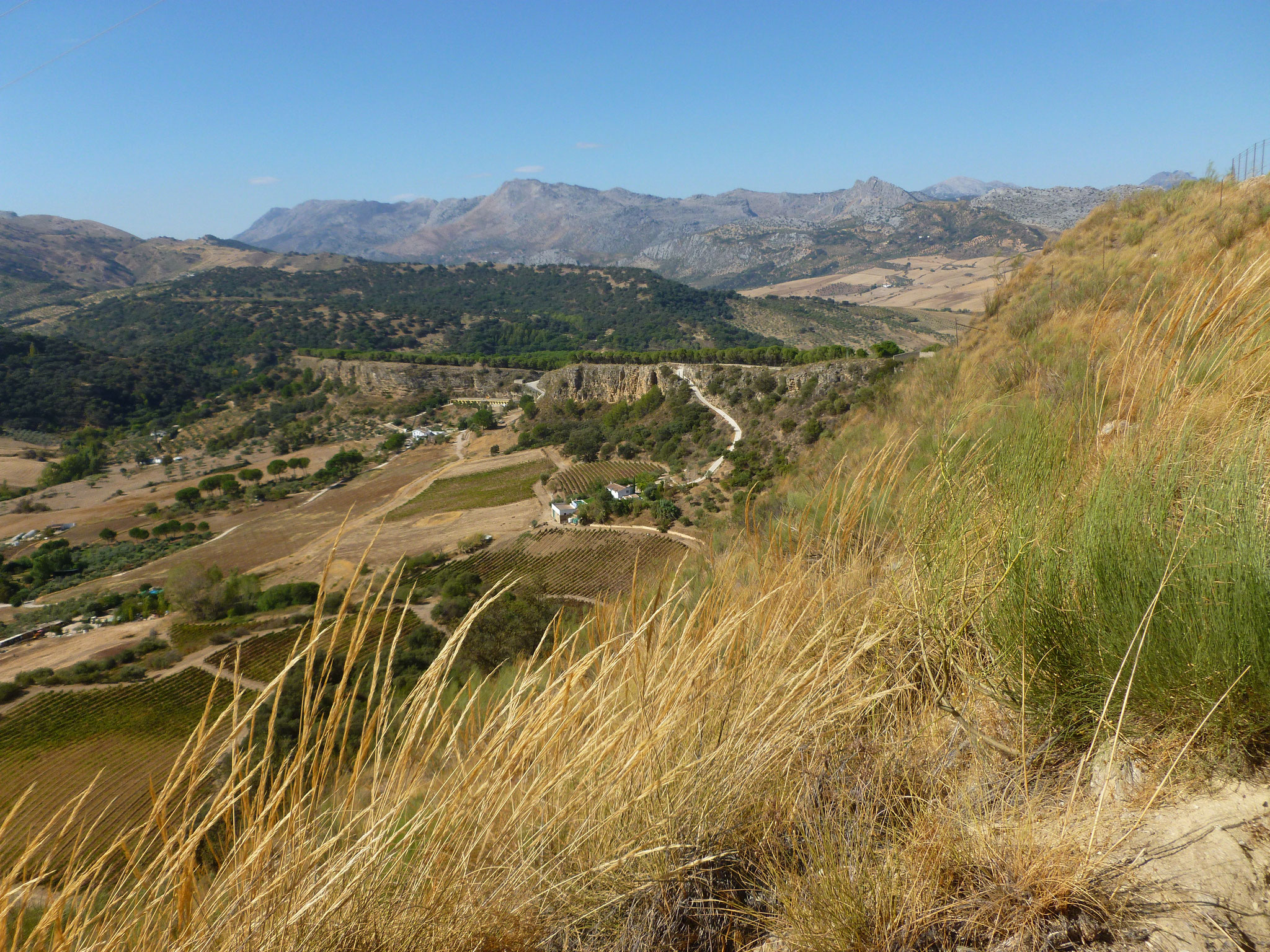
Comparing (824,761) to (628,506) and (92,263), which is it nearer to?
(628,506)

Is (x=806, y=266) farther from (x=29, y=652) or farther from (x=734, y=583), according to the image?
(x=734, y=583)

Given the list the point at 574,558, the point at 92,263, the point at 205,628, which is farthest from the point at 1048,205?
the point at 92,263

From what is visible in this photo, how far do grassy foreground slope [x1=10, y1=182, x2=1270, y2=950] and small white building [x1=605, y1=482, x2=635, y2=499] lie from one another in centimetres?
4104

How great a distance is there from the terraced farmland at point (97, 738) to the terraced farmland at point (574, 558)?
10.8 m

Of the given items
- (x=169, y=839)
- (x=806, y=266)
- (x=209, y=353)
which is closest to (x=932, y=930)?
(x=169, y=839)

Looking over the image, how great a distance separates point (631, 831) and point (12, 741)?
31.0 meters

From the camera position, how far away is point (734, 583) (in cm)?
200

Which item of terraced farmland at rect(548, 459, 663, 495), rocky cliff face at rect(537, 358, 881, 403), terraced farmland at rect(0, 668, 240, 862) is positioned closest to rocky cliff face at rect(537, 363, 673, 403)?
rocky cliff face at rect(537, 358, 881, 403)

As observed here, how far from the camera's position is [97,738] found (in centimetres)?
2180

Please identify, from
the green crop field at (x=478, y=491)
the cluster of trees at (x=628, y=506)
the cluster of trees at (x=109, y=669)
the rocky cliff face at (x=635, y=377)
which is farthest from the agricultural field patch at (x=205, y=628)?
the rocky cliff face at (x=635, y=377)

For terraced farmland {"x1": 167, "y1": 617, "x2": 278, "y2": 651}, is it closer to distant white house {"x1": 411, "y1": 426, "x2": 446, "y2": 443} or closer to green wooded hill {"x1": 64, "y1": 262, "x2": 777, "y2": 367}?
distant white house {"x1": 411, "y1": 426, "x2": 446, "y2": 443}

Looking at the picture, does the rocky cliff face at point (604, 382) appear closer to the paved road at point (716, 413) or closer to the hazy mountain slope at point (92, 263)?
the paved road at point (716, 413)

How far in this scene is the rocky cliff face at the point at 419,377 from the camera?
80.4 m

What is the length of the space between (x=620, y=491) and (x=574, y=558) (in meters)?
9.26
